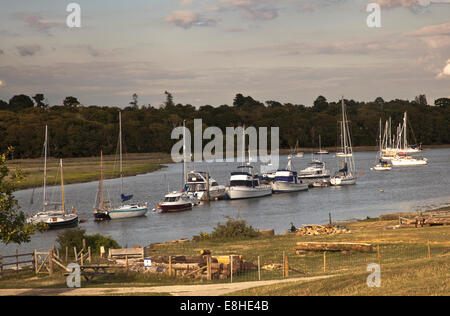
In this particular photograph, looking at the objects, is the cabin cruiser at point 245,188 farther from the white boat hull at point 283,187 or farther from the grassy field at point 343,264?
the grassy field at point 343,264

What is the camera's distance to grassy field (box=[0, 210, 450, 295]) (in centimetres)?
2097

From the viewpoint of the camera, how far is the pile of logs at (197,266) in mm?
28203

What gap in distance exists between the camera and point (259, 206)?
80438mm

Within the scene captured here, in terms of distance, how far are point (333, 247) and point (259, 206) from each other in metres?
46.4

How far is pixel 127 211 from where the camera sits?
72.1m

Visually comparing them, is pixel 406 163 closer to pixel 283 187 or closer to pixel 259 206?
pixel 283 187

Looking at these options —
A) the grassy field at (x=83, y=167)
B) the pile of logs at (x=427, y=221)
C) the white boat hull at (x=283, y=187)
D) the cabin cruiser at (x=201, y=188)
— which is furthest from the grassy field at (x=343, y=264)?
the grassy field at (x=83, y=167)

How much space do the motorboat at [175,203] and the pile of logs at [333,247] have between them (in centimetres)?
4244

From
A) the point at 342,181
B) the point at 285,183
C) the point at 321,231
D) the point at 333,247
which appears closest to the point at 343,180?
the point at 342,181

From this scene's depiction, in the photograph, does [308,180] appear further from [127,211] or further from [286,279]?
[286,279]
